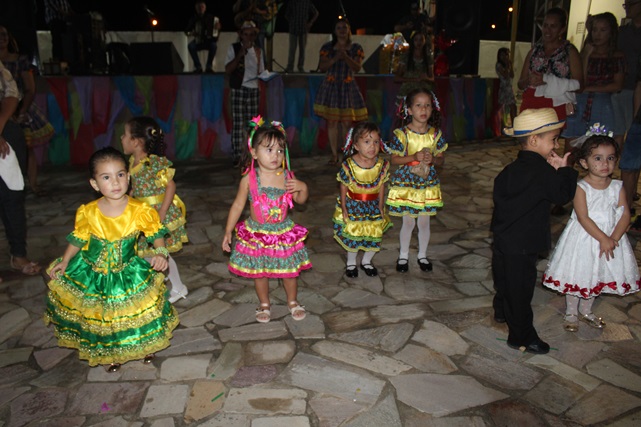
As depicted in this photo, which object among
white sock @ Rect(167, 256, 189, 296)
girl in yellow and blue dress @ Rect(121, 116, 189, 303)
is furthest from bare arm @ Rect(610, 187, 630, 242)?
white sock @ Rect(167, 256, 189, 296)

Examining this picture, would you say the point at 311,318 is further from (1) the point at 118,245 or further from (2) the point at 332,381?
(1) the point at 118,245

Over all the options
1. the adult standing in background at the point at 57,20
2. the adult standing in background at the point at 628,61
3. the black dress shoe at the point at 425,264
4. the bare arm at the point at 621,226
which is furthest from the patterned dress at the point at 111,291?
the adult standing in background at the point at 57,20

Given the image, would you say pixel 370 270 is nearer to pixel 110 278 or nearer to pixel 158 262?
pixel 158 262

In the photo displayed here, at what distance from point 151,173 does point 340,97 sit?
5.19 meters

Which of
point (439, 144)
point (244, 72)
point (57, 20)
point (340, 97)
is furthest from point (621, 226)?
point (57, 20)

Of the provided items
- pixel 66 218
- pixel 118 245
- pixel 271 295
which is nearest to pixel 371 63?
pixel 66 218

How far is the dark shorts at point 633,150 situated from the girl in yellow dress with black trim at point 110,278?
4.70m

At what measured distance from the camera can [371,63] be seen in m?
17.3

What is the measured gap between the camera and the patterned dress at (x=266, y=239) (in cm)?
391

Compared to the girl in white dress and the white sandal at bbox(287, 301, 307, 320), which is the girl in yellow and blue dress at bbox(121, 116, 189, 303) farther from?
the girl in white dress

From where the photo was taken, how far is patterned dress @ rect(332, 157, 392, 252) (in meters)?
4.68

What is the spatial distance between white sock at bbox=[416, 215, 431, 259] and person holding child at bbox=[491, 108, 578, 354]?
50.9 inches

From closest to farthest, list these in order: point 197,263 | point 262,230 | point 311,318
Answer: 1. point 262,230
2. point 311,318
3. point 197,263

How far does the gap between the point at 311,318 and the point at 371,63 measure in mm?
14250
